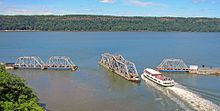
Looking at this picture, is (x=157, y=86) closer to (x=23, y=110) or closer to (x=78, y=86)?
(x=78, y=86)

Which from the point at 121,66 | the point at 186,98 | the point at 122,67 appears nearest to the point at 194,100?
the point at 186,98

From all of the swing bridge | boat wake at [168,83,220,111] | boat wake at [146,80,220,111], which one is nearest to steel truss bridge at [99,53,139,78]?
the swing bridge

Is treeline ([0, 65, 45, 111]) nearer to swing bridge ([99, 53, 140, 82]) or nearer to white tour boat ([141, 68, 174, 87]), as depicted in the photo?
white tour boat ([141, 68, 174, 87])

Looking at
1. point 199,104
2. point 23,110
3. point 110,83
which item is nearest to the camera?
point 23,110

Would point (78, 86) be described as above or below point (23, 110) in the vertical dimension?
below

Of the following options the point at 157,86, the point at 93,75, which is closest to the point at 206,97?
the point at 157,86

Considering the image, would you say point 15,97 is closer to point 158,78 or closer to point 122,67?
point 158,78

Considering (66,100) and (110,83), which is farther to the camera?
(110,83)
